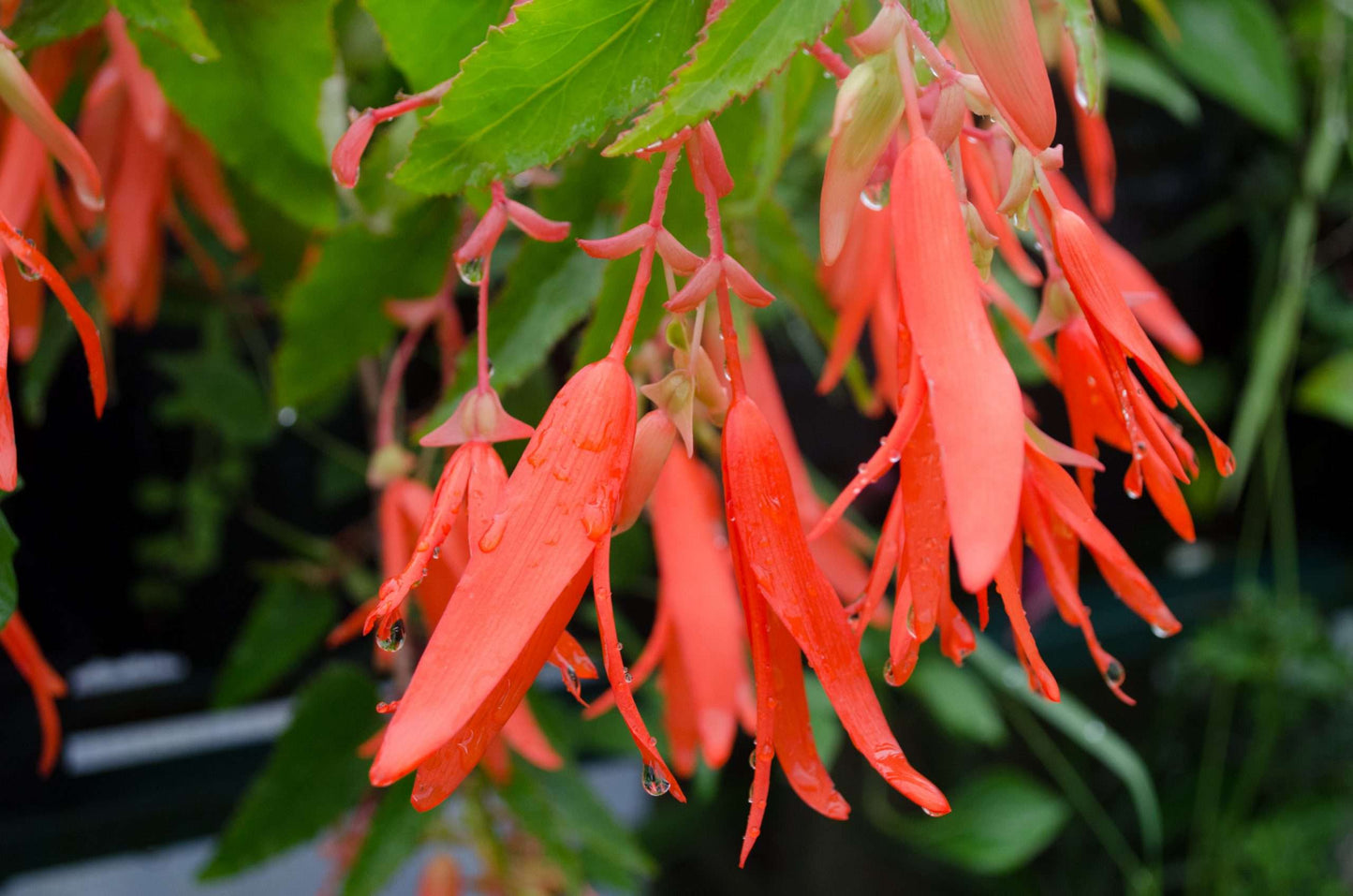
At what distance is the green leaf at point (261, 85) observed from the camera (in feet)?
0.72

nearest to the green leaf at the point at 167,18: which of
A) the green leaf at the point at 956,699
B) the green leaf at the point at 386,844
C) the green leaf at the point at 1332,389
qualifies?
the green leaf at the point at 386,844

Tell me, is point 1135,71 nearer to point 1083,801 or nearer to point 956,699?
point 956,699

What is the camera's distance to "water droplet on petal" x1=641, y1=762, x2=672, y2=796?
0.13m

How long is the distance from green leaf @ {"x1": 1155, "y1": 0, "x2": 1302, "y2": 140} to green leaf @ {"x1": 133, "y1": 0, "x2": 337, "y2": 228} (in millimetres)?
532

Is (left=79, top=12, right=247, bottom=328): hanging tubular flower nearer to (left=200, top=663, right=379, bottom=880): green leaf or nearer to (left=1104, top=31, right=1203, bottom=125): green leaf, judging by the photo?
(left=200, top=663, right=379, bottom=880): green leaf

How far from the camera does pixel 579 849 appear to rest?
1.48ft

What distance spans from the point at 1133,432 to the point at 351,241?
20 cm

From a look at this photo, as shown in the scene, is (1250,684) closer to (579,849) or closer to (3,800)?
(579,849)

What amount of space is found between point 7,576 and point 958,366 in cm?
15

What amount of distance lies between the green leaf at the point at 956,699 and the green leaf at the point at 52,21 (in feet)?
1.26

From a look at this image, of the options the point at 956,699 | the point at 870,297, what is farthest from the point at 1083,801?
the point at 870,297

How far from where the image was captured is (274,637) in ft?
1.50

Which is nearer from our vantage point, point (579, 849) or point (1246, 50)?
point (579, 849)

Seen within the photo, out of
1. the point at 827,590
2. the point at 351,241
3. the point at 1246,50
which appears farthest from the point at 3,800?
the point at 1246,50
